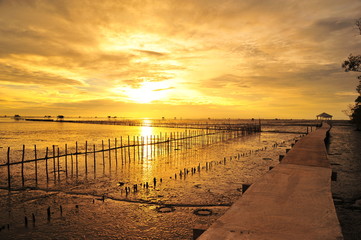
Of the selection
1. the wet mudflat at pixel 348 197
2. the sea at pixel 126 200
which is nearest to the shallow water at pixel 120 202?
the sea at pixel 126 200

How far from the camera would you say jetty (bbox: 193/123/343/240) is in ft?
13.2

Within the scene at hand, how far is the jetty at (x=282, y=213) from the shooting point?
13.2ft

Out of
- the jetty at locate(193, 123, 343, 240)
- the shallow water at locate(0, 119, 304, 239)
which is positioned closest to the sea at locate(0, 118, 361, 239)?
the shallow water at locate(0, 119, 304, 239)

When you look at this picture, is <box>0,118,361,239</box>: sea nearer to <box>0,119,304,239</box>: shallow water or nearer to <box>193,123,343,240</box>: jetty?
<box>0,119,304,239</box>: shallow water

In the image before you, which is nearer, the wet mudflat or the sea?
the wet mudflat

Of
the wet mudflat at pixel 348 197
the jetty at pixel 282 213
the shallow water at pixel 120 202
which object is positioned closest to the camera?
the jetty at pixel 282 213

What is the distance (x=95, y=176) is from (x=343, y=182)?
52.3 feet

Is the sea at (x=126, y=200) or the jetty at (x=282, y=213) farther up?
the jetty at (x=282, y=213)

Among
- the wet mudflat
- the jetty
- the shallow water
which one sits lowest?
the shallow water

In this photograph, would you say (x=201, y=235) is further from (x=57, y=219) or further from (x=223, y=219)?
(x=57, y=219)

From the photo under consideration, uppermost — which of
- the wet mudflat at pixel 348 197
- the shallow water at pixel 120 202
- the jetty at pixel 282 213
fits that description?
the jetty at pixel 282 213

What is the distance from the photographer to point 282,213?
195 inches

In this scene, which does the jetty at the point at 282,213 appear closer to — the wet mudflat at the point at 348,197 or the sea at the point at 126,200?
the sea at the point at 126,200

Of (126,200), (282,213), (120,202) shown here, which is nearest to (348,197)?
(282,213)
